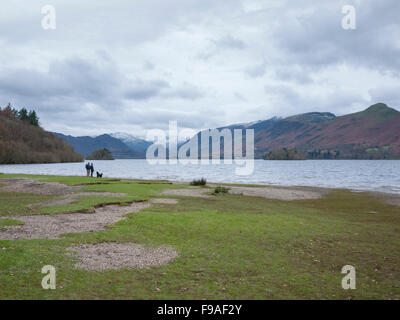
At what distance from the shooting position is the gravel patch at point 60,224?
14.2m

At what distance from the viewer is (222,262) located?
11.6 metres

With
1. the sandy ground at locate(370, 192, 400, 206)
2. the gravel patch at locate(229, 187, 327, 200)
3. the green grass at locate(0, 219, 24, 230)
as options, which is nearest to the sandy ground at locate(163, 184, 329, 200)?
the gravel patch at locate(229, 187, 327, 200)

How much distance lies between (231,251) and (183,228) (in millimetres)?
4361

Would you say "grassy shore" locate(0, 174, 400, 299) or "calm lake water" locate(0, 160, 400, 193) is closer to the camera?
"grassy shore" locate(0, 174, 400, 299)

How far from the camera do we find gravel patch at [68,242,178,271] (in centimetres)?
1084

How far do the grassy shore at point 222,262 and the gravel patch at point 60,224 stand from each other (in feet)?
3.15

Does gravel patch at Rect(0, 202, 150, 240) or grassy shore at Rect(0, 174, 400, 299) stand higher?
gravel patch at Rect(0, 202, 150, 240)

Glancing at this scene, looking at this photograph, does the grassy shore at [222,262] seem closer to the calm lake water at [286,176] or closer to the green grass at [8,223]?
the green grass at [8,223]

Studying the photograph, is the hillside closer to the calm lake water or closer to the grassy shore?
the calm lake water

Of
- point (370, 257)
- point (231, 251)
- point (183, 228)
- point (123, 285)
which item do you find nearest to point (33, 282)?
point (123, 285)

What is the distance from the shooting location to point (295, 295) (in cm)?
891

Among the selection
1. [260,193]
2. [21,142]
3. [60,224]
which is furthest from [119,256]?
[21,142]

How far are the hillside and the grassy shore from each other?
174 m
